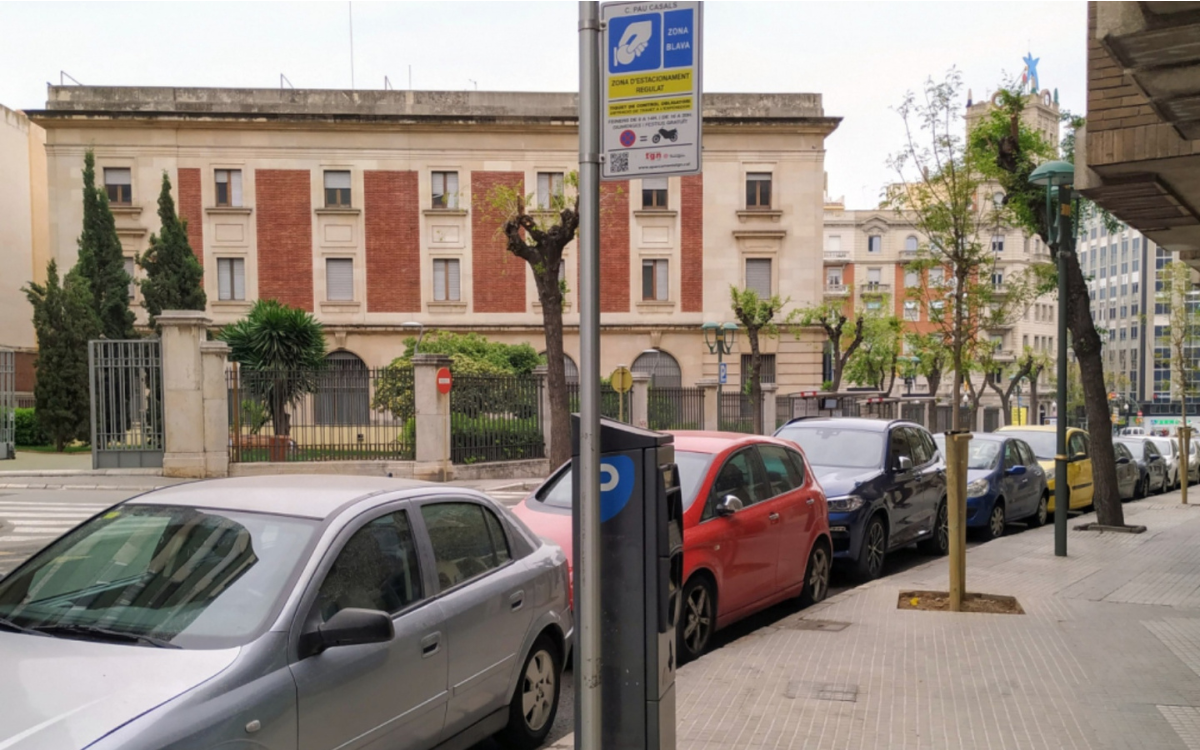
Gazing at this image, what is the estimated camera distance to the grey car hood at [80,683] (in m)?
3.11

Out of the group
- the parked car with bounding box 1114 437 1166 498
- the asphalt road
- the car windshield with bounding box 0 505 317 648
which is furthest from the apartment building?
the car windshield with bounding box 0 505 317 648

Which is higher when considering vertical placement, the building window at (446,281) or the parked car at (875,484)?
the building window at (446,281)

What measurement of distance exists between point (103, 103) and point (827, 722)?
136 ft

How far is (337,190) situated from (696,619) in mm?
36406

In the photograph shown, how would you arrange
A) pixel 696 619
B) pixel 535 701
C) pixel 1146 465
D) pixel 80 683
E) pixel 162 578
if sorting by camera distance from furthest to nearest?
pixel 1146 465 → pixel 696 619 → pixel 535 701 → pixel 162 578 → pixel 80 683

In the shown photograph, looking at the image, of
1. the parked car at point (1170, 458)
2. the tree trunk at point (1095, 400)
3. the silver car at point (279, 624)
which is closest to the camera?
the silver car at point (279, 624)

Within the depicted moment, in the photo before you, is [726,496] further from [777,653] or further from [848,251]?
[848,251]

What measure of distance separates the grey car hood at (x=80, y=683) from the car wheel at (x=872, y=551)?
8030 millimetres

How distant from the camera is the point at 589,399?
3.85 m

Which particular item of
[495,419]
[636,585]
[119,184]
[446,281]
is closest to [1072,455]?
[495,419]

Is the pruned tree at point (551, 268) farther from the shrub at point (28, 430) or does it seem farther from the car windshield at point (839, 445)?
the shrub at point (28, 430)

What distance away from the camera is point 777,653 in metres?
7.04

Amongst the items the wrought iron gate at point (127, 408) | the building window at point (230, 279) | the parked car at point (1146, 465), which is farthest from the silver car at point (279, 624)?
the building window at point (230, 279)

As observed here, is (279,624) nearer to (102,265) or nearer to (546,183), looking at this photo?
(102,265)
